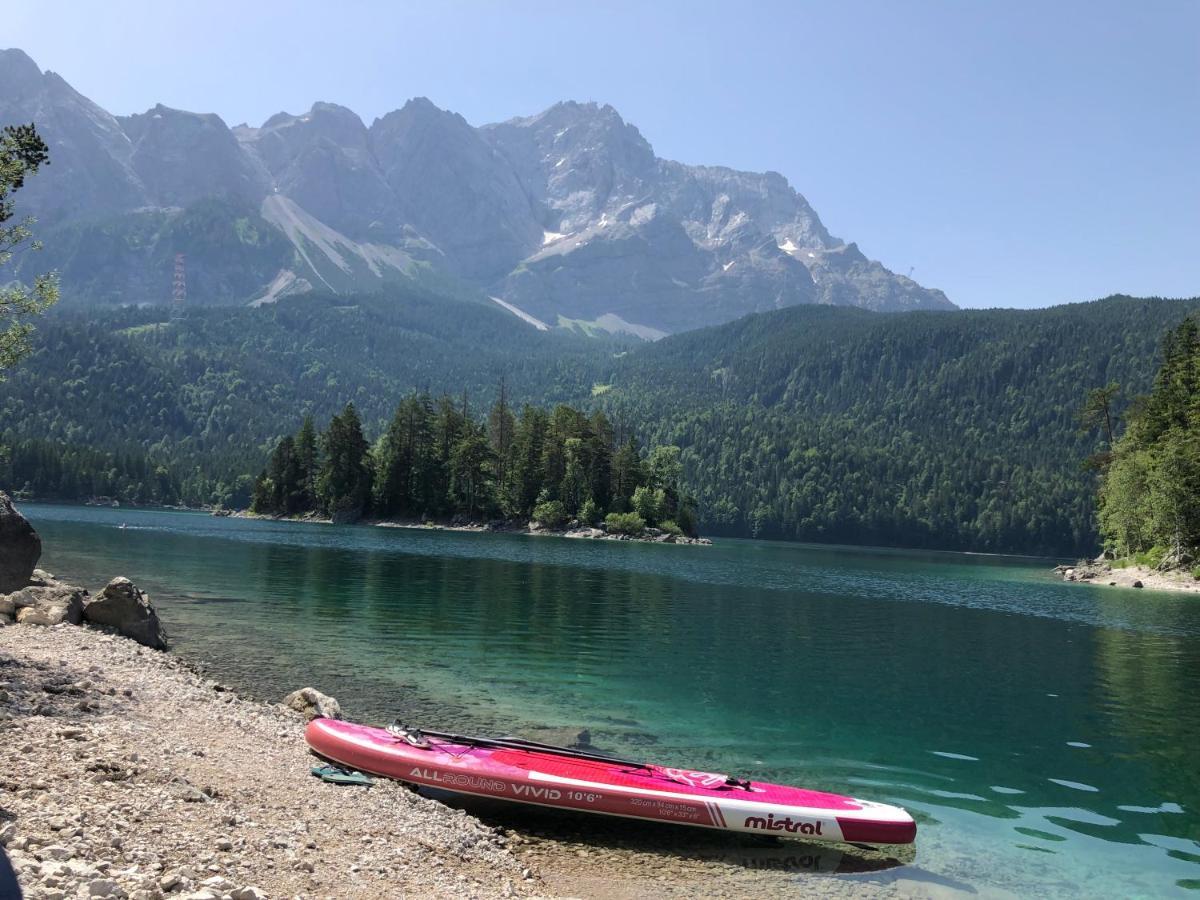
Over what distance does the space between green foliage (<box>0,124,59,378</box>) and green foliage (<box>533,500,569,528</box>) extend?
409 ft

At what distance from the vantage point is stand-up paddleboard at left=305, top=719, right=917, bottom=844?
15.4m

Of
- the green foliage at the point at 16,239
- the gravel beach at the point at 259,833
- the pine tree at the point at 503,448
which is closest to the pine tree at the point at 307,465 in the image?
the pine tree at the point at 503,448

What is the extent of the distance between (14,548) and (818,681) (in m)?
29.0

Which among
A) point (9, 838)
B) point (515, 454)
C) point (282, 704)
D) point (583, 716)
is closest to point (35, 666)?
point (282, 704)

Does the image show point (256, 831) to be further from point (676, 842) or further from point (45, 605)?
point (45, 605)

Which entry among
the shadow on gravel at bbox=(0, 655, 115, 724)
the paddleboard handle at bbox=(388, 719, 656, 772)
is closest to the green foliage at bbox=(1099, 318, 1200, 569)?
the paddleboard handle at bbox=(388, 719, 656, 772)

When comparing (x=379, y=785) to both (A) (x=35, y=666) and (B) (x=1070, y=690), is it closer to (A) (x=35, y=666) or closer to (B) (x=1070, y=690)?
(A) (x=35, y=666)

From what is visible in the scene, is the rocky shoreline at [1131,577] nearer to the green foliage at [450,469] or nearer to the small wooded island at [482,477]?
the small wooded island at [482,477]

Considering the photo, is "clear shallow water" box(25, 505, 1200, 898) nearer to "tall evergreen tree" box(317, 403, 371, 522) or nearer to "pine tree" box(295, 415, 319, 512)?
"tall evergreen tree" box(317, 403, 371, 522)

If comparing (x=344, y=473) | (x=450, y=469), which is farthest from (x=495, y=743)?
(x=344, y=473)

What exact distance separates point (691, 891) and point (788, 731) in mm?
11168

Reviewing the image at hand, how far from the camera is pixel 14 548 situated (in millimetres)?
27656

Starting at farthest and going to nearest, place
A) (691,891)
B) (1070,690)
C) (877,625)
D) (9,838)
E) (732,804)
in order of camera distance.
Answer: (877,625), (1070,690), (732,804), (691,891), (9,838)

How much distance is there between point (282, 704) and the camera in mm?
22859
